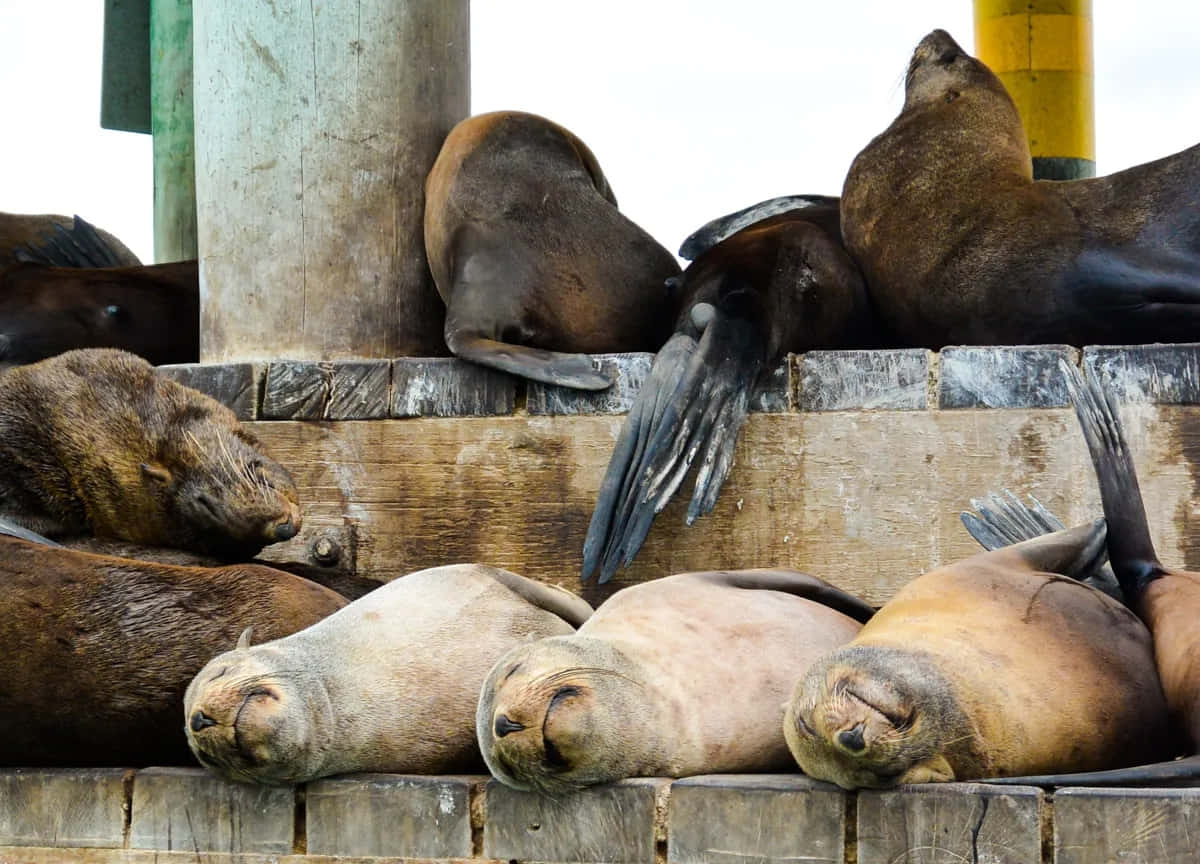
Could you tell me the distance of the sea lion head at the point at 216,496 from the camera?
4707 millimetres

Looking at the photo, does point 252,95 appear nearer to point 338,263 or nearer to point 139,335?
point 338,263

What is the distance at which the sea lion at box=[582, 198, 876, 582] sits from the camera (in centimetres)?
498

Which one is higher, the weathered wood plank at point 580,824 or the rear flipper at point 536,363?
the rear flipper at point 536,363

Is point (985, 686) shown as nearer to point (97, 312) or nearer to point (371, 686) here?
point (371, 686)

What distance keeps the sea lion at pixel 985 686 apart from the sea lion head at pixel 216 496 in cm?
173

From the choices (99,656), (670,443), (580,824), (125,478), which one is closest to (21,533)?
(125,478)

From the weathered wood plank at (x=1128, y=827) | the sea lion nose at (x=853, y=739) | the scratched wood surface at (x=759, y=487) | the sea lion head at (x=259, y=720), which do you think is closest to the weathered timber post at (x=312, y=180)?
the scratched wood surface at (x=759, y=487)

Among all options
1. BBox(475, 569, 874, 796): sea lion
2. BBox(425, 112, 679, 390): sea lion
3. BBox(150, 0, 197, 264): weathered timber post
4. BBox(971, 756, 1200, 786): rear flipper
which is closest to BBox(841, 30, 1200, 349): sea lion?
BBox(425, 112, 679, 390): sea lion

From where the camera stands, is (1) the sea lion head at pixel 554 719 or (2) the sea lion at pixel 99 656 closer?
(1) the sea lion head at pixel 554 719

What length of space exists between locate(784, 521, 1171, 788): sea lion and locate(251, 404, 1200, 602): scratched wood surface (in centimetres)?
70

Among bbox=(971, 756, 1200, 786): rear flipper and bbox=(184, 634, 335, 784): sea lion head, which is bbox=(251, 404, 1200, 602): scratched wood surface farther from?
bbox=(971, 756, 1200, 786): rear flipper

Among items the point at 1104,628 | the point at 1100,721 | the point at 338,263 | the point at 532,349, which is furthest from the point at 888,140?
the point at 1100,721

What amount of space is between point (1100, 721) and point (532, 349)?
242cm

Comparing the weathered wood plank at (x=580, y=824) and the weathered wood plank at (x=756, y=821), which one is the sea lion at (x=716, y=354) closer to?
the weathered wood plank at (x=580, y=824)
